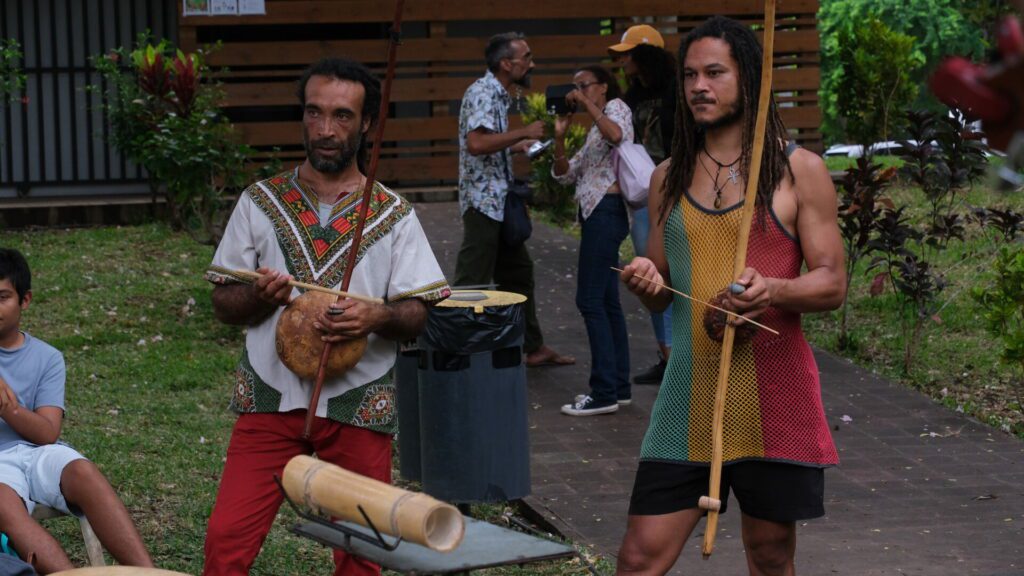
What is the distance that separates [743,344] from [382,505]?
1373 millimetres

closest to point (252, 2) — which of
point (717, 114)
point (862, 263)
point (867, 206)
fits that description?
point (862, 263)

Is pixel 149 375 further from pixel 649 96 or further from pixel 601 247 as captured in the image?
pixel 649 96

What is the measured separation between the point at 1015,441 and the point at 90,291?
6828mm

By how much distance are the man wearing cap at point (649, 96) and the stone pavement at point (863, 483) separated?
2.96 ft

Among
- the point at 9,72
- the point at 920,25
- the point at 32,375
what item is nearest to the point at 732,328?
the point at 32,375

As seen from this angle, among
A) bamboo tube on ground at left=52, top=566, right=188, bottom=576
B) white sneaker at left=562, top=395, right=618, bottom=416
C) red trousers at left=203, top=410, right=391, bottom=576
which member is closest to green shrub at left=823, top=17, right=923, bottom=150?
white sneaker at left=562, top=395, right=618, bottom=416

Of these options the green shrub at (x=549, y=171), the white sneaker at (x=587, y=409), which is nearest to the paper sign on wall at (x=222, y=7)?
the green shrub at (x=549, y=171)

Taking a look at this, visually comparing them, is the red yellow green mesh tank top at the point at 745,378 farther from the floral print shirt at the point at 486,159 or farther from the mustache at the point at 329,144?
the floral print shirt at the point at 486,159

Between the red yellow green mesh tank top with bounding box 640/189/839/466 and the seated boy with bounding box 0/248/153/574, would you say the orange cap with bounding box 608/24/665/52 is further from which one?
the red yellow green mesh tank top with bounding box 640/189/839/466

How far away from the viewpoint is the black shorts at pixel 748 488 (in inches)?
145

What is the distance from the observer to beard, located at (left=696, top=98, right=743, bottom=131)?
380cm

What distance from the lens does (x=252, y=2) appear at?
1448cm

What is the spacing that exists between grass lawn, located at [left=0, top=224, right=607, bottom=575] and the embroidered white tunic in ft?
1.67

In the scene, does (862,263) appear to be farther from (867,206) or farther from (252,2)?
(252,2)
